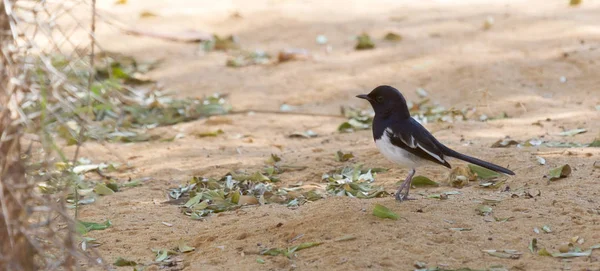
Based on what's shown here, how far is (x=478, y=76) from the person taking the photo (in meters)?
8.02

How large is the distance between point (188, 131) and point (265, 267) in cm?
349

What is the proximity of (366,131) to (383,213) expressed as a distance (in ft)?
9.20

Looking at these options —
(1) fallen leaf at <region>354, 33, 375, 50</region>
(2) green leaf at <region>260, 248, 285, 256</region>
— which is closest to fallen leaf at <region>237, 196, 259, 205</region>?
(2) green leaf at <region>260, 248, 285, 256</region>

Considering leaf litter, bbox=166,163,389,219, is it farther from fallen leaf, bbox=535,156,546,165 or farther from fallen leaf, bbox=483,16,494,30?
fallen leaf, bbox=483,16,494,30

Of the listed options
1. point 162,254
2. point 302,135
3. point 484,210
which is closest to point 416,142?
point 484,210

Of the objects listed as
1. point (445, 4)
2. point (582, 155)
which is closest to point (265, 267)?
point (582, 155)

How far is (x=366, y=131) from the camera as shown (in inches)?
278

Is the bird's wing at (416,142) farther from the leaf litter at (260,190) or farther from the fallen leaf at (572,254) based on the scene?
the fallen leaf at (572,254)

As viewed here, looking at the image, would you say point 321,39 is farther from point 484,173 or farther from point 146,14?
point 484,173

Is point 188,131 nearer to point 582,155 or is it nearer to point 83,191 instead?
point 83,191

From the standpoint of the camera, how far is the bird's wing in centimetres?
474

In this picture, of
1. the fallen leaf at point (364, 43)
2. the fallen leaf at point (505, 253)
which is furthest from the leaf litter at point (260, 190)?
the fallen leaf at point (364, 43)

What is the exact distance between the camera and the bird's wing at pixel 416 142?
15.6 ft

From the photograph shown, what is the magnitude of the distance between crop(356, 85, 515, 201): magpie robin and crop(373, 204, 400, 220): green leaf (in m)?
0.38
